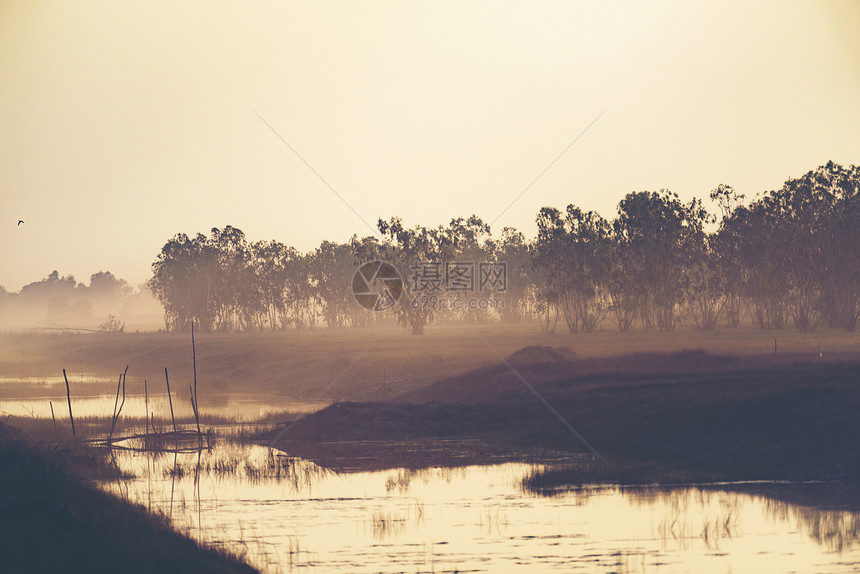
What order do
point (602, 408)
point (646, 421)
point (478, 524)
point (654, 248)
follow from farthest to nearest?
point (654, 248)
point (602, 408)
point (646, 421)
point (478, 524)

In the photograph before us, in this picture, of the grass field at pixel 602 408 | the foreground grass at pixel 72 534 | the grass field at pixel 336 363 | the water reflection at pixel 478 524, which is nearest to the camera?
the foreground grass at pixel 72 534

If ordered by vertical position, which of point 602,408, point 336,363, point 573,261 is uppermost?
point 573,261

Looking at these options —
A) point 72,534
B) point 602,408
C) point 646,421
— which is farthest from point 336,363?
point 72,534

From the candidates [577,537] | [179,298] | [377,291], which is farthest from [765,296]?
[179,298]

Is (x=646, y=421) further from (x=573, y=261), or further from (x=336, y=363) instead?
(x=573, y=261)

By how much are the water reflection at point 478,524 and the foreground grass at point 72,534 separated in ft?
6.19

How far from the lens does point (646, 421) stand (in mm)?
39812

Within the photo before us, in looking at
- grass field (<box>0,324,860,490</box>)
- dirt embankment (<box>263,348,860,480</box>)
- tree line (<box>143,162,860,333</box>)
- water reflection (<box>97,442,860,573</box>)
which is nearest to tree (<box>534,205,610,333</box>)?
tree line (<box>143,162,860,333</box>)

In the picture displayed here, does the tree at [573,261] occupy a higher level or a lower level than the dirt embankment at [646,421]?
higher

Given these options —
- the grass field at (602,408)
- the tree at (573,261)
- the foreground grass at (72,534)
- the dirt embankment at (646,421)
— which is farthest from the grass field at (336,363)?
the foreground grass at (72,534)

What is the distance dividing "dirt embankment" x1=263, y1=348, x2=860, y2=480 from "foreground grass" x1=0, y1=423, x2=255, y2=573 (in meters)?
15.6

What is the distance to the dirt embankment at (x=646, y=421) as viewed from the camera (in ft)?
108

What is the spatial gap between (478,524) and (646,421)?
1841cm

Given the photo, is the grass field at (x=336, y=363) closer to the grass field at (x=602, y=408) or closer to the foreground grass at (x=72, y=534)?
the grass field at (x=602, y=408)
